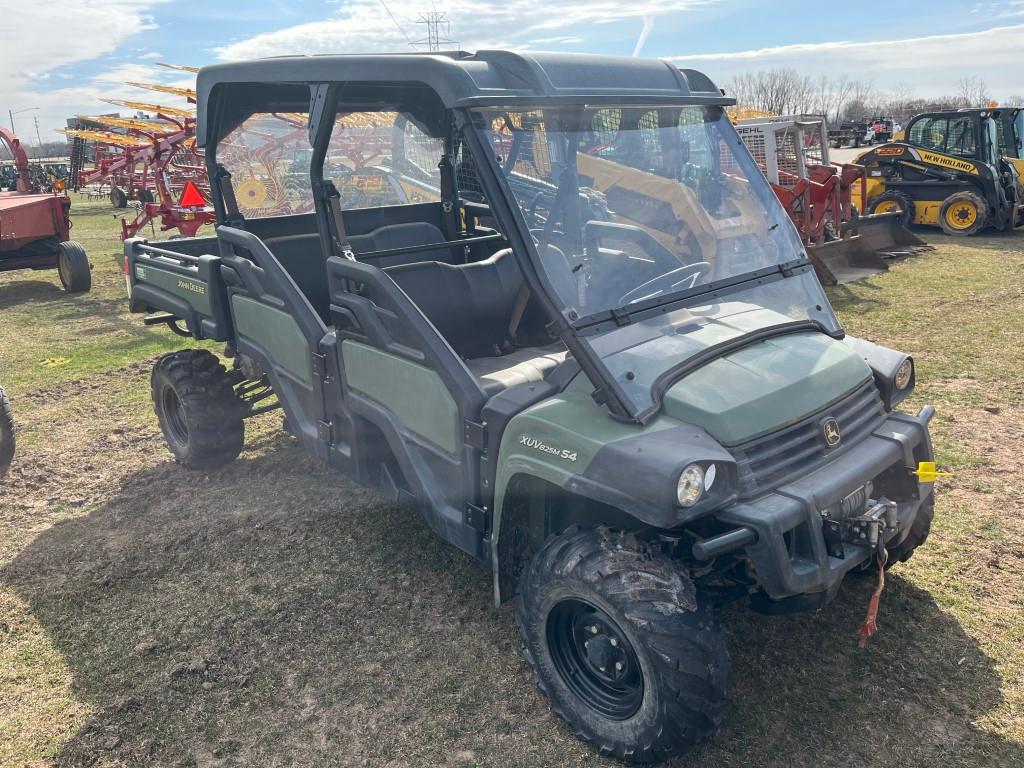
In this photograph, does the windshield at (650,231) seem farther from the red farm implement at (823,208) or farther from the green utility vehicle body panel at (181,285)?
the red farm implement at (823,208)

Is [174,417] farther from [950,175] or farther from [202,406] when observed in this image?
[950,175]

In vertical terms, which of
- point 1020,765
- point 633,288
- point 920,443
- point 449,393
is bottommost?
point 1020,765

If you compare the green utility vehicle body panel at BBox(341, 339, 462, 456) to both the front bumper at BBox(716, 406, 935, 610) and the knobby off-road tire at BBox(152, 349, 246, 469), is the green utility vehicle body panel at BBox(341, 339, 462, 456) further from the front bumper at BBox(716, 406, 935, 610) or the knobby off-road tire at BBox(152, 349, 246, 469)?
the knobby off-road tire at BBox(152, 349, 246, 469)

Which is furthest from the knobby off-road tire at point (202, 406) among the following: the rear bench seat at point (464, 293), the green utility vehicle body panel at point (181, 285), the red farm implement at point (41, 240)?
the red farm implement at point (41, 240)

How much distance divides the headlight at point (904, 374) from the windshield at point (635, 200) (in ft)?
2.05

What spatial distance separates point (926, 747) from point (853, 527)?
0.80m

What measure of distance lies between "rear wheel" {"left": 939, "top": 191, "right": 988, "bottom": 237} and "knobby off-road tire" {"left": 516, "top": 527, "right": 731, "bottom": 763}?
1285cm

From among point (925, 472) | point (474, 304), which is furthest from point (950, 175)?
point (925, 472)

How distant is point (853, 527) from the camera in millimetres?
2549

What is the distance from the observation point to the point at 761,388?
8.66ft

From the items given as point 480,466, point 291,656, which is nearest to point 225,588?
point 291,656

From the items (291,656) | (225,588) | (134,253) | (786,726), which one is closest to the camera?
(786,726)

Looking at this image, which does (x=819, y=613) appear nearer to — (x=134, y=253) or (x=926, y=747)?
(x=926, y=747)

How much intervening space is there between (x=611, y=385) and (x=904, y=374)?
1.36 m
